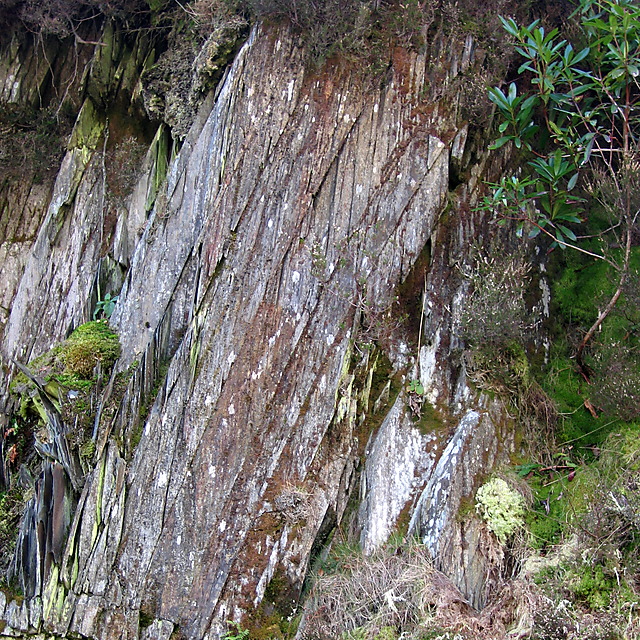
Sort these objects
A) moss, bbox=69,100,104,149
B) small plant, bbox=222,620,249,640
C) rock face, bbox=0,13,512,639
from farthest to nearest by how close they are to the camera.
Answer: moss, bbox=69,100,104,149, rock face, bbox=0,13,512,639, small plant, bbox=222,620,249,640

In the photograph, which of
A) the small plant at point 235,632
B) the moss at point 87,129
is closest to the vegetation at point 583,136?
the small plant at point 235,632

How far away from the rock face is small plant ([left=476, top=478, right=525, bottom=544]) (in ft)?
0.45

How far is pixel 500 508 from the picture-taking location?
17.6 ft

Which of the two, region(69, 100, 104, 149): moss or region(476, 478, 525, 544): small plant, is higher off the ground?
region(69, 100, 104, 149): moss

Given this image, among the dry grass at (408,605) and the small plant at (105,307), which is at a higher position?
the small plant at (105,307)

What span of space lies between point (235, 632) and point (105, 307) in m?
3.80

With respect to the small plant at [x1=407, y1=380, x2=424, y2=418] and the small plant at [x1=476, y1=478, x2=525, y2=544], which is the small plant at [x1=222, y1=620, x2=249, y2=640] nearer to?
the small plant at [x1=476, y1=478, x2=525, y2=544]

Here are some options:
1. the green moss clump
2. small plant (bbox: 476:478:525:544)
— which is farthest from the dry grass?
the green moss clump

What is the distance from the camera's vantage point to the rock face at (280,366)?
18.2ft

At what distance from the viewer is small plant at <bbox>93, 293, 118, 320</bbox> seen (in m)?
7.16

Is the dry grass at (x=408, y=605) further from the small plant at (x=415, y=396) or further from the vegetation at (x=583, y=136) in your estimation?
the vegetation at (x=583, y=136)

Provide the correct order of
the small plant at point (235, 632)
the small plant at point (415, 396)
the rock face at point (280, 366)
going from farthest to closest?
the small plant at point (415, 396), the rock face at point (280, 366), the small plant at point (235, 632)

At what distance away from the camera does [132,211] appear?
772cm

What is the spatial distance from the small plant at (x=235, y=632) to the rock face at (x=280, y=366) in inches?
4.2
